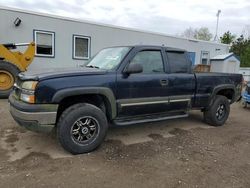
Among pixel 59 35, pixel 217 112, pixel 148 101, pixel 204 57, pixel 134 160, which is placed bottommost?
pixel 134 160

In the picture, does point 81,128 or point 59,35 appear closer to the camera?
point 81,128

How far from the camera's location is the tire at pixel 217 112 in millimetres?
6105

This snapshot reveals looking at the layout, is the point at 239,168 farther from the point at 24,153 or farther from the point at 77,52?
the point at 77,52

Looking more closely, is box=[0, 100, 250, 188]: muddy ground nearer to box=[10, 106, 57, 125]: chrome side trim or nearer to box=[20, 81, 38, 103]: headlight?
box=[10, 106, 57, 125]: chrome side trim

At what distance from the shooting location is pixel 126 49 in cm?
480

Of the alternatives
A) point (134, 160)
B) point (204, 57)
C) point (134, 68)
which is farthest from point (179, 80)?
point (204, 57)

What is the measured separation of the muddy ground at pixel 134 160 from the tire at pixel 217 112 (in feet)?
1.70

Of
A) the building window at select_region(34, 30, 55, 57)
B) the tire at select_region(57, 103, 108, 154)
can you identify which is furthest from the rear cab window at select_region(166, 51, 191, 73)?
the building window at select_region(34, 30, 55, 57)

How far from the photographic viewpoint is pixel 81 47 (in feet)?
39.2

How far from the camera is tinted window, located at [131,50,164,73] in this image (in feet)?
15.8

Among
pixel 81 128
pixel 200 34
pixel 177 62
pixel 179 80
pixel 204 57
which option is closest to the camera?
pixel 81 128

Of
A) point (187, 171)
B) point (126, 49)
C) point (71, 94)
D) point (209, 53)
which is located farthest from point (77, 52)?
point (209, 53)

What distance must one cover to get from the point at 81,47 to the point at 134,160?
350 inches

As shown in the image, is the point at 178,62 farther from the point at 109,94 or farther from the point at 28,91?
the point at 28,91
